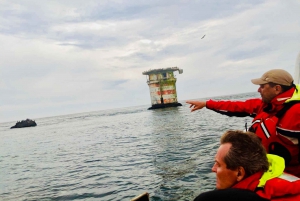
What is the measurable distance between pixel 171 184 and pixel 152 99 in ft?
229

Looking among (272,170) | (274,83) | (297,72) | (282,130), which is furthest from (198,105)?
(272,170)

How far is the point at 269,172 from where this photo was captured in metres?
2.27

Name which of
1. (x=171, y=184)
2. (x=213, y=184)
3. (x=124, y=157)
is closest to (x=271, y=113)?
(x=213, y=184)

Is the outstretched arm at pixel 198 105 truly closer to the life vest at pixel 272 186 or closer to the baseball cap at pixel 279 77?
the baseball cap at pixel 279 77

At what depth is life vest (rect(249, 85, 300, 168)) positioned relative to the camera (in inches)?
146

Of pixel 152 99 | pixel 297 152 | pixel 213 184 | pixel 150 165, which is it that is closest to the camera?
pixel 297 152

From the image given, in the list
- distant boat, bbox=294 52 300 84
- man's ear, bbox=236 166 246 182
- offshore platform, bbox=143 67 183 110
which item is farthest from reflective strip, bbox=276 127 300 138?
offshore platform, bbox=143 67 183 110

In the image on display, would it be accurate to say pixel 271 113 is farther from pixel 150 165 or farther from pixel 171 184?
pixel 150 165

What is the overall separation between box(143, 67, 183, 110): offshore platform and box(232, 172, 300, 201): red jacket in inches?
2951

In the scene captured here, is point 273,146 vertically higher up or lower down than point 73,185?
higher up

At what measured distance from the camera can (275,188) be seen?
218 centimetres

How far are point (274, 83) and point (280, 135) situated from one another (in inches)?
32.0

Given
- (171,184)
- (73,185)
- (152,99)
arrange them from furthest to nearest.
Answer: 1. (152,99)
2. (73,185)
3. (171,184)

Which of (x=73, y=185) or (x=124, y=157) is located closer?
(x=73, y=185)
